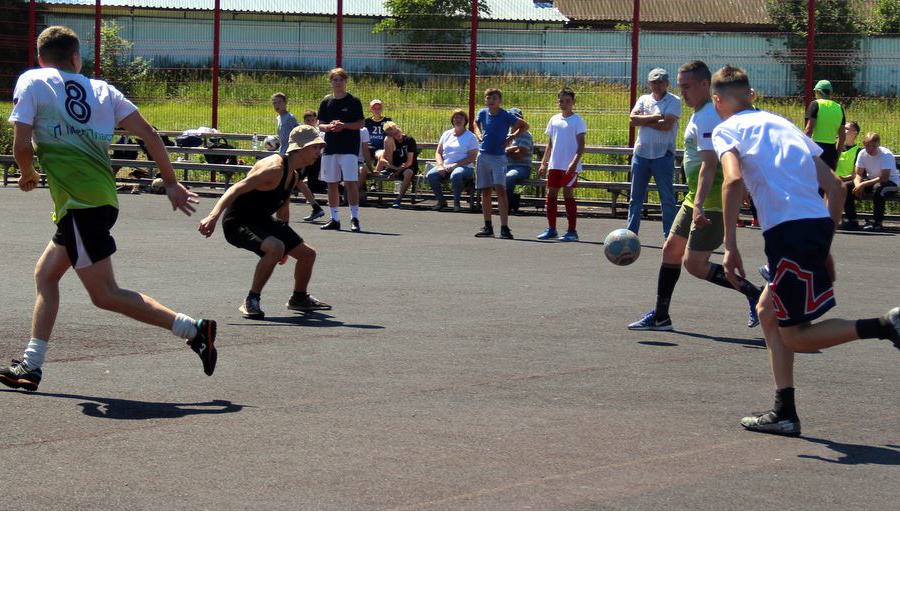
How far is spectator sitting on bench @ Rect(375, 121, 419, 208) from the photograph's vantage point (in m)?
23.8

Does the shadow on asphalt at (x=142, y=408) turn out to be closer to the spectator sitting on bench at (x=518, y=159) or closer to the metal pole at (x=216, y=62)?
the spectator sitting on bench at (x=518, y=159)

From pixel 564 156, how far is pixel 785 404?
12.0 meters

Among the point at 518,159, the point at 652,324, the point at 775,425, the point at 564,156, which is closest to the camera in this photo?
the point at 775,425

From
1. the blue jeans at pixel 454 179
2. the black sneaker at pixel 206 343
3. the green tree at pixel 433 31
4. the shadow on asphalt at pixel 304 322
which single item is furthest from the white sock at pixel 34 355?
the green tree at pixel 433 31

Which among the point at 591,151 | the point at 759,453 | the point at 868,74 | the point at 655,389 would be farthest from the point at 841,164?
the point at 759,453

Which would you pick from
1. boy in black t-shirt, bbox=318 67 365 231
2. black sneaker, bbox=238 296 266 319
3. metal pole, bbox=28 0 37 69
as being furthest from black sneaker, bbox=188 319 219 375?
metal pole, bbox=28 0 37 69

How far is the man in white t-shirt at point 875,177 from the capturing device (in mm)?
20672

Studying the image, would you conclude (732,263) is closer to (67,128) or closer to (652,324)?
(652,324)

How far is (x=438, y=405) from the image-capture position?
7484mm

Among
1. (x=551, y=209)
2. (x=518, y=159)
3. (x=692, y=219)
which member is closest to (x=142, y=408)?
(x=692, y=219)

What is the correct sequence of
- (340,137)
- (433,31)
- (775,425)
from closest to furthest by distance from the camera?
(775,425)
(340,137)
(433,31)

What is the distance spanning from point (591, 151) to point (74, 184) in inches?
637

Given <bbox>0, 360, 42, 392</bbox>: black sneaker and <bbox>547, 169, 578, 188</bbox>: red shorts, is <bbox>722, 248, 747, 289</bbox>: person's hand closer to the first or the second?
<bbox>0, 360, 42, 392</bbox>: black sneaker

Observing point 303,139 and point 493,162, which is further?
point 493,162
